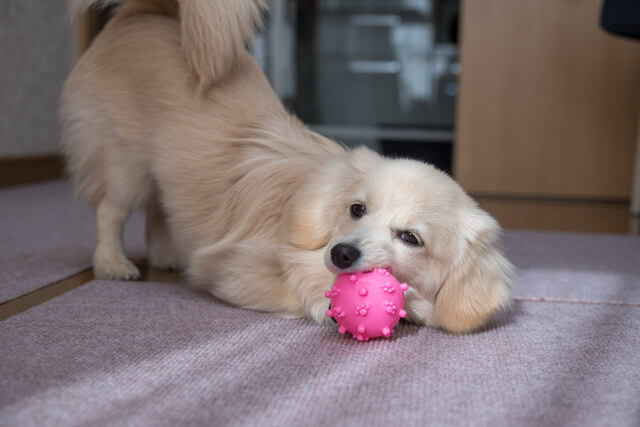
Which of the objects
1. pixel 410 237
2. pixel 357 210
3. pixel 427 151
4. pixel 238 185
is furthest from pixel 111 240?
pixel 427 151

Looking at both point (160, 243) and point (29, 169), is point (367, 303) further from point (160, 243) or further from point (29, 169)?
point (29, 169)

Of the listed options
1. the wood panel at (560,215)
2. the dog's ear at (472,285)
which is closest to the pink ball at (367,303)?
the dog's ear at (472,285)

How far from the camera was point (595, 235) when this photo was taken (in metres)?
2.72

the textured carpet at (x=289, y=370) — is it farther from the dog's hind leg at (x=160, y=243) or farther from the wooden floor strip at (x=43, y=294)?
the dog's hind leg at (x=160, y=243)

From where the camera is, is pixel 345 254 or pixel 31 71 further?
pixel 31 71

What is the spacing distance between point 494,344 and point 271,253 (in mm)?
527

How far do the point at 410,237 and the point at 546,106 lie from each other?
292 centimetres

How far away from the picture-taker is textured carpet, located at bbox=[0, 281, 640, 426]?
3.09 feet

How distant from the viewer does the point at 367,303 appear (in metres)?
1.28

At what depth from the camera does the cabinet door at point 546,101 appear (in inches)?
150

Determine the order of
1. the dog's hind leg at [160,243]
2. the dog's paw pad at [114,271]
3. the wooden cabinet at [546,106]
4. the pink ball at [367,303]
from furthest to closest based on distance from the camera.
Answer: the wooden cabinet at [546,106] < the dog's hind leg at [160,243] < the dog's paw pad at [114,271] < the pink ball at [367,303]

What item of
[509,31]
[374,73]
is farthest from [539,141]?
[374,73]

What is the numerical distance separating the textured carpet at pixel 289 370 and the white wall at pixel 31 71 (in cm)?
238

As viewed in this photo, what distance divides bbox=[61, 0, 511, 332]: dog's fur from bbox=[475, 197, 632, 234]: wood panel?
1.56 metres
